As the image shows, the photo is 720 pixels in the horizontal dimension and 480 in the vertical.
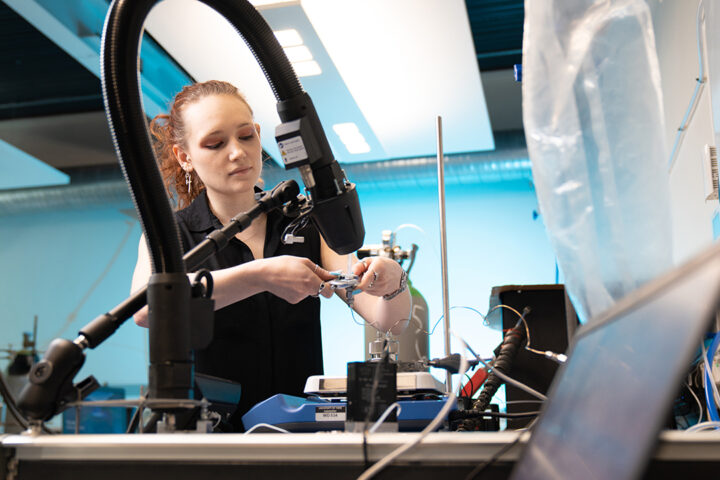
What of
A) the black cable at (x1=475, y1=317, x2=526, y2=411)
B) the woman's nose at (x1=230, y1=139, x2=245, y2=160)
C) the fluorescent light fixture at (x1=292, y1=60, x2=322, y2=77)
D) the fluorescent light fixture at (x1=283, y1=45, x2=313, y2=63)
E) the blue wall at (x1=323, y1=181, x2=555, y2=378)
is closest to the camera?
the black cable at (x1=475, y1=317, x2=526, y2=411)

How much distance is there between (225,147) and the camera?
54.5 inches

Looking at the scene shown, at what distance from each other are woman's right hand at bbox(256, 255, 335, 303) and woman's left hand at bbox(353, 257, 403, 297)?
0.06 meters

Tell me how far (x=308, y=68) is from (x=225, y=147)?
217 cm

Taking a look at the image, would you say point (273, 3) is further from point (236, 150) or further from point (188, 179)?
point (236, 150)

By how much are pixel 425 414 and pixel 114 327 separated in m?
0.46

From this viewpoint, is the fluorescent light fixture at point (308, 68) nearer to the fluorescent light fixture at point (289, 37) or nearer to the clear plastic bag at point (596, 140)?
the fluorescent light fixture at point (289, 37)

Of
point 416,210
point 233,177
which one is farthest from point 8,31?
point 233,177

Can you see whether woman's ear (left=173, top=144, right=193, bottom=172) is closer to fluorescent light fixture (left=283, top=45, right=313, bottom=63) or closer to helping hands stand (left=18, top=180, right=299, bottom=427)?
helping hands stand (left=18, top=180, right=299, bottom=427)

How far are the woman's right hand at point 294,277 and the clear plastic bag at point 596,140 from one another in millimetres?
387

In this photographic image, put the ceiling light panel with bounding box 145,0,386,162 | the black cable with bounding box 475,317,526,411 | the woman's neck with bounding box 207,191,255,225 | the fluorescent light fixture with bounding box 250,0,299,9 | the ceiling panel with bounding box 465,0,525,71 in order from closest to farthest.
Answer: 1. the black cable with bounding box 475,317,526,411
2. the woman's neck with bounding box 207,191,255,225
3. the fluorescent light fixture with bounding box 250,0,299,9
4. the ceiling light panel with bounding box 145,0,386,162
5. the ceiling panel with bounding box 465,0,525,71

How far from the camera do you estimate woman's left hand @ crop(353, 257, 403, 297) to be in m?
1.03

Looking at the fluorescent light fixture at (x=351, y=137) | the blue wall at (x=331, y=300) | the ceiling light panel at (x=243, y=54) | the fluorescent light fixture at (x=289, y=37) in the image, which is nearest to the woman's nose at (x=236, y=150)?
the ceiling light panel at (x=243, y=54)

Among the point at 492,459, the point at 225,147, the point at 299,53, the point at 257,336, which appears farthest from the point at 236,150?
the point at 299,53

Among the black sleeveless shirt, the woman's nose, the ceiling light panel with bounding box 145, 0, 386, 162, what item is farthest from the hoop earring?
the ceiling light panel with bounding box 145, 0, 386, 162
